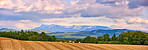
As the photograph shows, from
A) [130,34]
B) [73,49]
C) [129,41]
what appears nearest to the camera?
[73,49]

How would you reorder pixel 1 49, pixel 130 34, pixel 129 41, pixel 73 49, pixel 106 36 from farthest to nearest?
pixel 106 36 → pixel 130 34 → pixel 129 41 → pixel 73 49 → pixel 1 49

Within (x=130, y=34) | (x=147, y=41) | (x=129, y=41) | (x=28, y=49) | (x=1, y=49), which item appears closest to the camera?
(x=1, y=49)

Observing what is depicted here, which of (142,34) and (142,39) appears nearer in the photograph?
(142,39)

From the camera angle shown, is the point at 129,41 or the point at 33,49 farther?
the point at 129,41

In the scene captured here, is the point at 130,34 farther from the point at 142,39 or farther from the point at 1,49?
the point at 1,49

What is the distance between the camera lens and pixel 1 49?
1415 inches

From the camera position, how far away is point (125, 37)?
85.2 metres

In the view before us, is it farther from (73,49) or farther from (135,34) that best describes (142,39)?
(73,49)

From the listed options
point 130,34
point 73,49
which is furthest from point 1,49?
point 130,34

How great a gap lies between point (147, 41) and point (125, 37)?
12029 millimetres

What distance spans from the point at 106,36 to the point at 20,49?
66.8 m

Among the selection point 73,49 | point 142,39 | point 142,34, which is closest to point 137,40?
point 142,39

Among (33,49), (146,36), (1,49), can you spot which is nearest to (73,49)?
(33,49)

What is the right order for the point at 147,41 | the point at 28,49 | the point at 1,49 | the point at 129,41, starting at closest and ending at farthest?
the point at 1,49 < the point at 28,49 < the point at 147,41 < the point at 129,41
